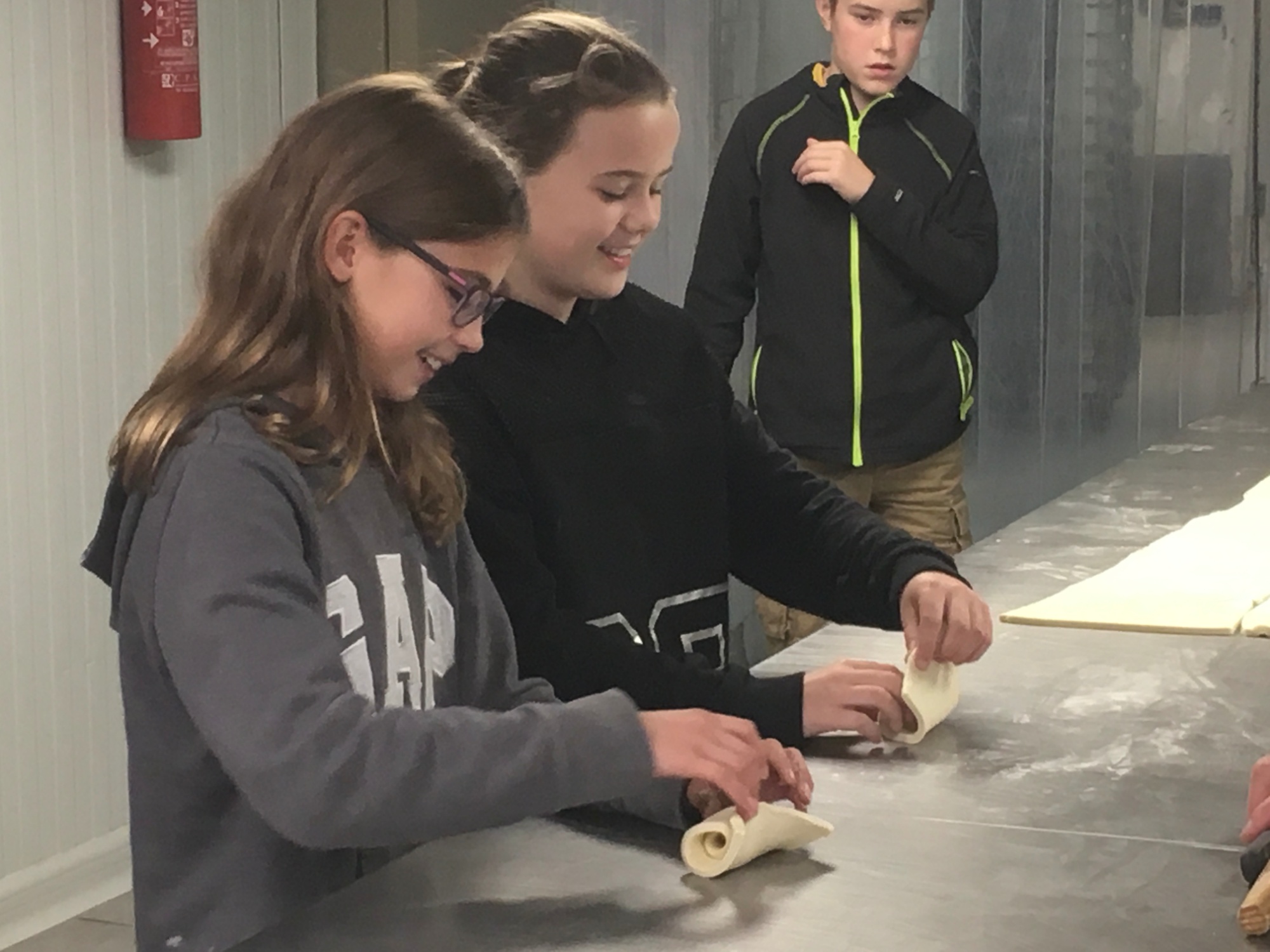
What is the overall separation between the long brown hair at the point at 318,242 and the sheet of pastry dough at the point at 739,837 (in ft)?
1.12

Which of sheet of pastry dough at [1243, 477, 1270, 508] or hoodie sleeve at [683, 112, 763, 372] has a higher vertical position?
hoodie sleeve at [683, 112, 763, 372]

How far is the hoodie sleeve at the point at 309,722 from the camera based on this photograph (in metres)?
1.00

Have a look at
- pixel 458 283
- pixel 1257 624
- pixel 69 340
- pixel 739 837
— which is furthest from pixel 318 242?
pixel 69 340

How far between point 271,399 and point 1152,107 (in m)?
2.49

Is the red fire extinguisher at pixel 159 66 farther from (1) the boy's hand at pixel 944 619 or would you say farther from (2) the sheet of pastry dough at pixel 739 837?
(2) the sheet of pastry dough at pixel 739 837

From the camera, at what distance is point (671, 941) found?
96 centimetres

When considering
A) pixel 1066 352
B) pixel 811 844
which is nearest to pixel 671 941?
pixel 811 844

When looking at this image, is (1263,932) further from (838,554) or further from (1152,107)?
(1152,107)

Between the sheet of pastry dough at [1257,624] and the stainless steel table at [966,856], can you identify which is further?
the sheet of pastry dough at [1257,624]

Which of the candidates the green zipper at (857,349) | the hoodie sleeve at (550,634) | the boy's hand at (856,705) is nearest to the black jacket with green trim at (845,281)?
the green zipper at (857,349)

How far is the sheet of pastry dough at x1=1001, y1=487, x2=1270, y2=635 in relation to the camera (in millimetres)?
1653

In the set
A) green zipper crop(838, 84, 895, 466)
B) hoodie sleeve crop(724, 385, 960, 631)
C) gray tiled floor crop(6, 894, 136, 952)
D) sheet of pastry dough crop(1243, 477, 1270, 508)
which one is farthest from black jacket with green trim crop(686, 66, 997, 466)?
gray tiled floor crop(6, 894, 136, 952)

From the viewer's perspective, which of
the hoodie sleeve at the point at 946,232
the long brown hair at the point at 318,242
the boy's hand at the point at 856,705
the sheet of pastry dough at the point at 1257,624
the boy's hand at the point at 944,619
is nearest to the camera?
the long brown hair at the point at 318,242

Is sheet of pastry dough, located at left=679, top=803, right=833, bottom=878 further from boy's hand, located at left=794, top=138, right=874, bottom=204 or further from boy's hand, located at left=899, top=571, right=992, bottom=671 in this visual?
boy's hand, located at left=794, top=138, right=874, bottom=204
